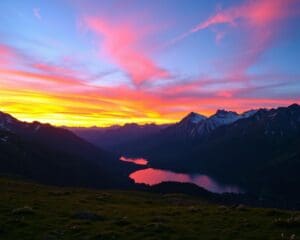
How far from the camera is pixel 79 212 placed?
26438 mm

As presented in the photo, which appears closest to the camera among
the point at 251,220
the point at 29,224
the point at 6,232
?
the point at 6,232

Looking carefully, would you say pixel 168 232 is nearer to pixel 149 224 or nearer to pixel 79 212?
pixel 149 224

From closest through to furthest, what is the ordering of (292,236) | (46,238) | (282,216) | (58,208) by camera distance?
1. (292,236)
2. (46,238)
3. (282,216)
4. (58,208)

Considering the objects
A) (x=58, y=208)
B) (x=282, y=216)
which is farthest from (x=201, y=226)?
(x=58, y=208)

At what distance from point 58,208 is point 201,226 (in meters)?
14.6

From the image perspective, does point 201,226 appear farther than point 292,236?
Yes

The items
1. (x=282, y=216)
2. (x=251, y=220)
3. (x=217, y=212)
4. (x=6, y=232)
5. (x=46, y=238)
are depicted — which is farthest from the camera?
(x=217, y=212)

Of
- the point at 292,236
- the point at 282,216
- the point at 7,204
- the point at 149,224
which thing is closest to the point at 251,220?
the point at 282,216

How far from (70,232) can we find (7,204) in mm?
12802

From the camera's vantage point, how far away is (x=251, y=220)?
23172 millimetres

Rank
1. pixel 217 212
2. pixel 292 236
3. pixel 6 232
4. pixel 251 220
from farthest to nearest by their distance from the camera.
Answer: pixel 217 212 < pixel 251 220 < pixel 6 232 < pixel 292 236

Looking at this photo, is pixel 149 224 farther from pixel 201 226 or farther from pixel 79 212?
pixel 79 212

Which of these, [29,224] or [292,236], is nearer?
[292,236]

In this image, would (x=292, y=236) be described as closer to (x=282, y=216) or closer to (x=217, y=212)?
(x=282, y=216)
